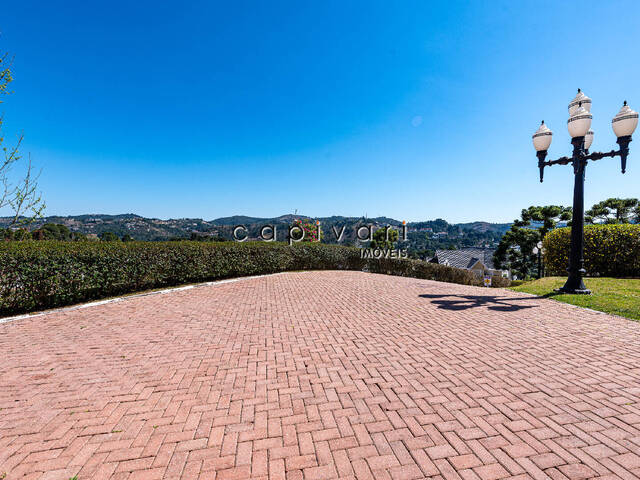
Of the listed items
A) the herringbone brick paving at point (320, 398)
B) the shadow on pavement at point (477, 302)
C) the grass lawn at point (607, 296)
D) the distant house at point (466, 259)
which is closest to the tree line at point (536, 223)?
the distant house at point (466, 259)

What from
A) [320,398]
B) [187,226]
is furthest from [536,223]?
[187,226]

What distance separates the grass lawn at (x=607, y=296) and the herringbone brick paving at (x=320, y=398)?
74cm

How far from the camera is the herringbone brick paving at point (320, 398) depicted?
1.96m

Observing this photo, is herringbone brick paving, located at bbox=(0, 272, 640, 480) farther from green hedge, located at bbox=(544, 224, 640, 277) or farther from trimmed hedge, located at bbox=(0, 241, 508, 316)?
green hedge, located at bbox=(544, 224, 640, 277)

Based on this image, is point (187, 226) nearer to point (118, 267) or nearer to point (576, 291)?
point (118, 267)

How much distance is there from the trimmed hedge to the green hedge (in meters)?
3.57

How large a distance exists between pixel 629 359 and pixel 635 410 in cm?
148

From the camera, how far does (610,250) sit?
29.3ft

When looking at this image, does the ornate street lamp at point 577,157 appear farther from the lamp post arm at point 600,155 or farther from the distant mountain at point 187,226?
the distant mountain at point 187,226

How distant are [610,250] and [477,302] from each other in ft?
21.0

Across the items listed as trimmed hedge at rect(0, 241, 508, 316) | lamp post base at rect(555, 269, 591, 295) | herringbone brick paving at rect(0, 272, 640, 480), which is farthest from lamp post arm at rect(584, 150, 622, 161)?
trimmed hedge at rect(0, 241, 508, 316)

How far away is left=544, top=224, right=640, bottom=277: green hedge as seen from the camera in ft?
28.5

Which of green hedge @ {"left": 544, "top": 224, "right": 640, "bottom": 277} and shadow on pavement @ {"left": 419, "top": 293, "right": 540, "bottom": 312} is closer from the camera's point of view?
shadow on pavement @ {"left": 419, "top": 293, "right": 540, "bottom": 312}

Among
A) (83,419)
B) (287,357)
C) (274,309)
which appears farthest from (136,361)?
(274,309)
